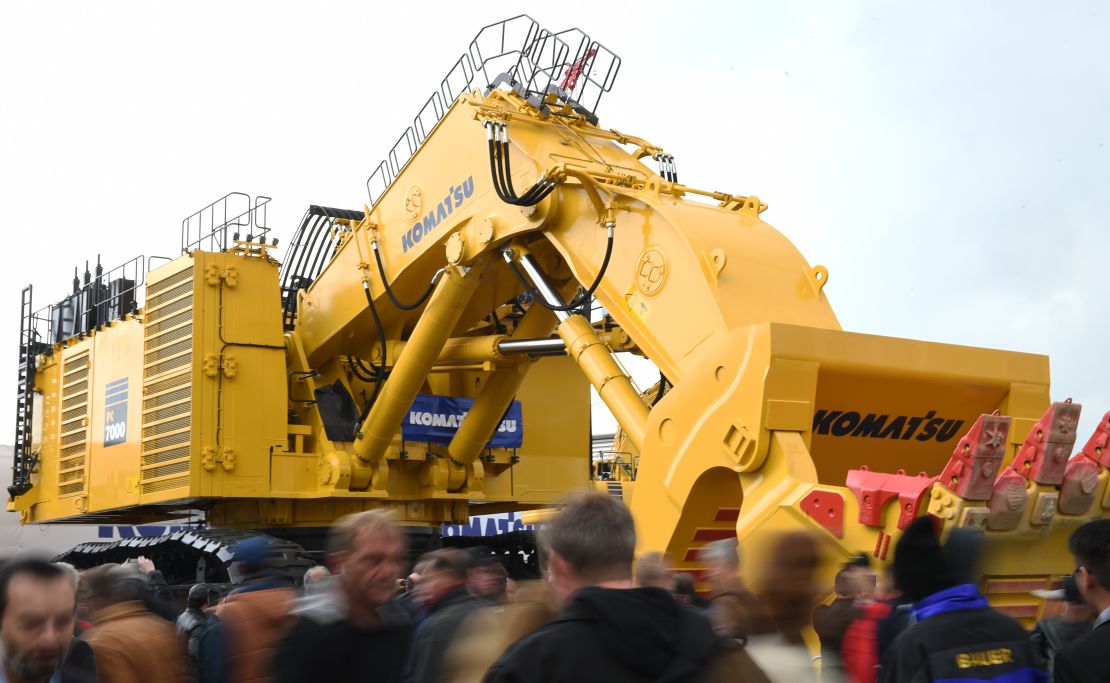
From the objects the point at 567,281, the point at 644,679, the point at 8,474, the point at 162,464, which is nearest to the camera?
the point at 644,679

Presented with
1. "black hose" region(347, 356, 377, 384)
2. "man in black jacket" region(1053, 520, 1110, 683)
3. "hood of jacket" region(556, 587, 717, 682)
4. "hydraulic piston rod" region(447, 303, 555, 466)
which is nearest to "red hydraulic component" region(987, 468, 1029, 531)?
"man in black jacket" region(1053, 520, 1110, 683)

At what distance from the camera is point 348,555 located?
12.4 feet

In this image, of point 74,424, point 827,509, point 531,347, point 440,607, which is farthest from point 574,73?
point 74,424

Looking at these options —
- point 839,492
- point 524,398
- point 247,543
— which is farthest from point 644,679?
point 524,398

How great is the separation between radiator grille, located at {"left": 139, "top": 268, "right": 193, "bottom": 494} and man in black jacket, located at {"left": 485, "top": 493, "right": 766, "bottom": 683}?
10.1 meters

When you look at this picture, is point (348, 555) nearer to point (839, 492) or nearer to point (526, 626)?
point (526, 626)

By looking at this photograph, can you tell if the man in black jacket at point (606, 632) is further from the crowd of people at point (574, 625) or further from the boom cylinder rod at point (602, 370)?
the boom cylinder rod at point (602, 370)

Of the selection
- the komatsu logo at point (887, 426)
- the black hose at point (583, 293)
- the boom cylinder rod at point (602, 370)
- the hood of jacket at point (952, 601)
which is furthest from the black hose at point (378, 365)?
the hood of jacket at point (952, 601)

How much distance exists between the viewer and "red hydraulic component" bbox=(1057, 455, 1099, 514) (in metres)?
6.85

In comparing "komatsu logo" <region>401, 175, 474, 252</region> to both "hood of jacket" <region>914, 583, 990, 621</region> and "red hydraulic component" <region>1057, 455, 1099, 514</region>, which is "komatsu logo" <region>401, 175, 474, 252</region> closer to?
"red hydraulic component" <region>1057, 455, 1099, 514</region>

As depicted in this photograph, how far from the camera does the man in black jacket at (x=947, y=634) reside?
3453 mm

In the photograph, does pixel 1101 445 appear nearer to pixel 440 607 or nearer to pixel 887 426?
pixel 887 426

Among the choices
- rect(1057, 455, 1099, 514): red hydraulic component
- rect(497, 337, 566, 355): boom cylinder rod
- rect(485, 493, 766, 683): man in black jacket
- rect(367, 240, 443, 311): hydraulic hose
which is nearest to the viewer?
rect(485, 493, 766, 683): man in black jacket

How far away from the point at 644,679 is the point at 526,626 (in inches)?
37.9
